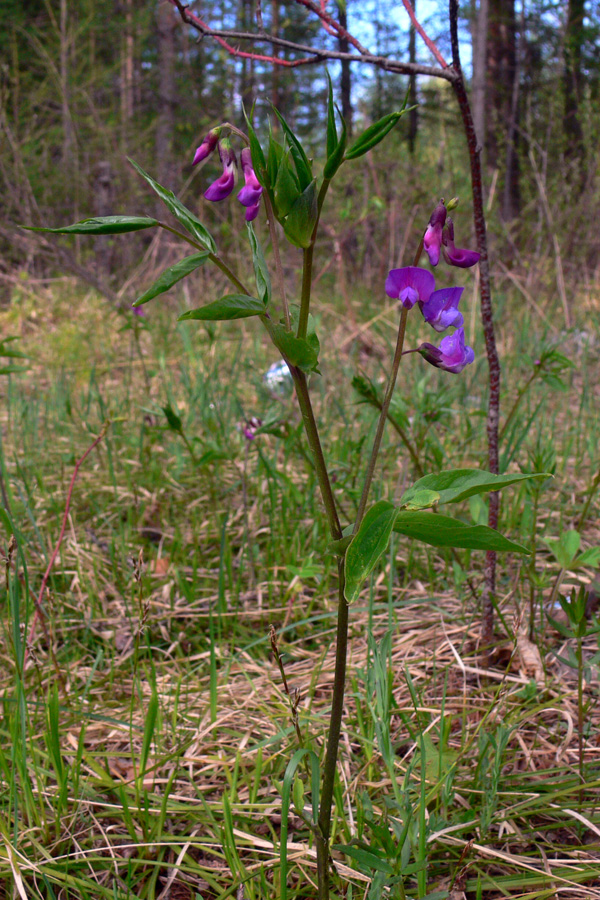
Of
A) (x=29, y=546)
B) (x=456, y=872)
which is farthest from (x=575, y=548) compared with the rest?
(x=29, y=546)

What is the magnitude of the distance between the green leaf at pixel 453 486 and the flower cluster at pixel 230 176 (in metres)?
0.39

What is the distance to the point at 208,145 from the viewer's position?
880 mm

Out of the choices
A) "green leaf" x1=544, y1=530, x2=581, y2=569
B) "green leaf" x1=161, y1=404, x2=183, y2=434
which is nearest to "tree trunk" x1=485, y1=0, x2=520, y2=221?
"green leaf" x1=161, y1=404, x2=183, y2=434

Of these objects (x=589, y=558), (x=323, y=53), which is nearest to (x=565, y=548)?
(x=589, y=558)

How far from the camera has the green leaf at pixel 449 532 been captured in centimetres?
65

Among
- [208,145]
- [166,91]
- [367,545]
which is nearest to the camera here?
[367,545]

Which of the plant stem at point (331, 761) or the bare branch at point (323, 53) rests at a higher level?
the bare branch at point (323, 53)

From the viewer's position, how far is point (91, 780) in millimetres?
1062

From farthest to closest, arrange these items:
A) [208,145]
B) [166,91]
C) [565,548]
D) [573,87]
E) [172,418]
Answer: [166,91]
[573,87]
[172,418]
[565,548]
[208,145]

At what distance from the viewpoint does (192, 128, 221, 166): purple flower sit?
0.86m

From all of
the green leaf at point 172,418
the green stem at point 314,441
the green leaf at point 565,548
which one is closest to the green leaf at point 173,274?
the green stem at point 314,441

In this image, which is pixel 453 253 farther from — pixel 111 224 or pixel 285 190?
pixel 111 224

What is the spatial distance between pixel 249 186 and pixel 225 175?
7 centimetres

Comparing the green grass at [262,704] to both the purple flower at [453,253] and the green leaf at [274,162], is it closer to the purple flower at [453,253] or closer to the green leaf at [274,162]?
the purple flower at [453,253]
